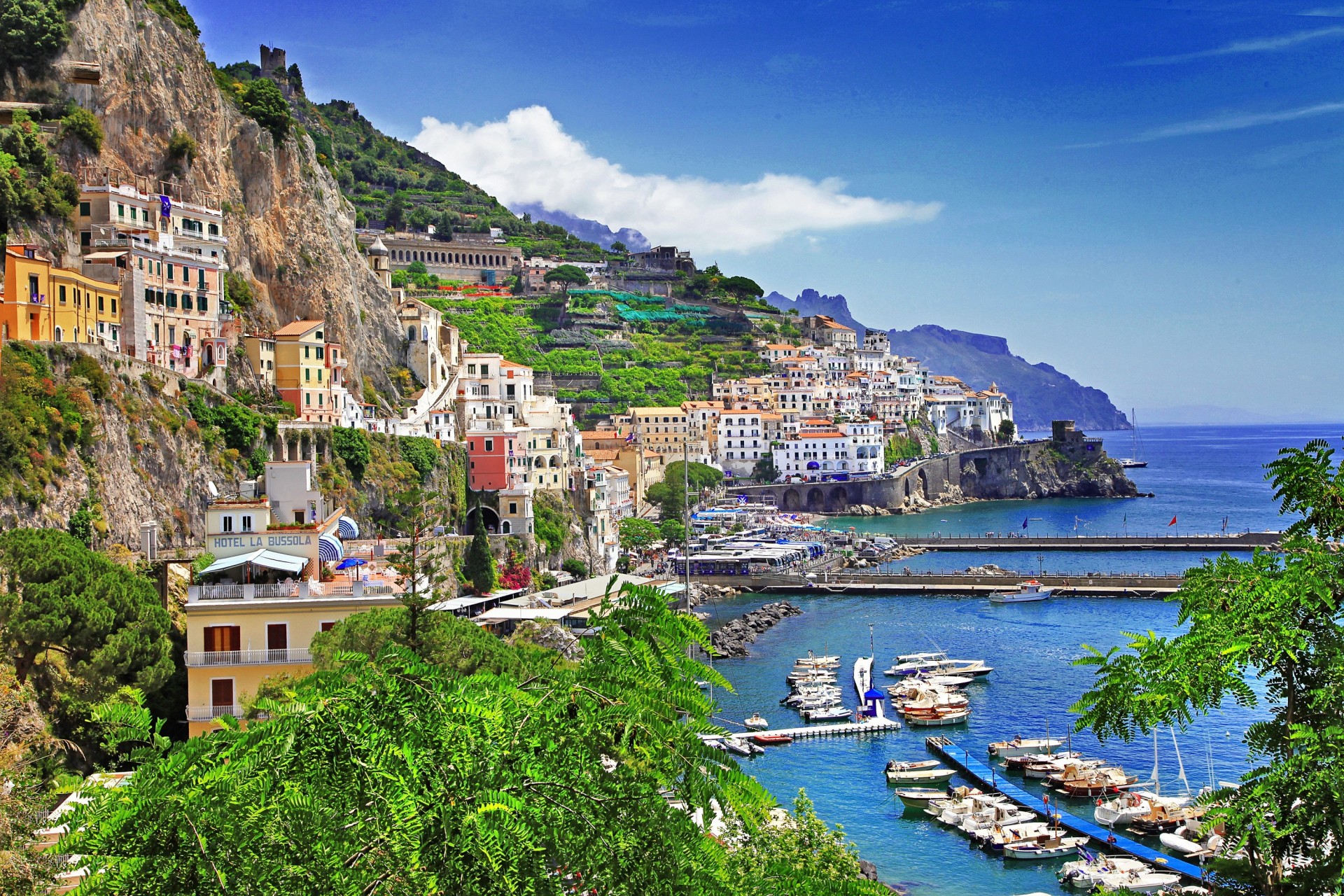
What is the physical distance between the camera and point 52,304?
86.4 ft

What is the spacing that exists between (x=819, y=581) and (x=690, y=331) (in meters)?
54.7

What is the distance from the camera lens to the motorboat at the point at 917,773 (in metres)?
25.4

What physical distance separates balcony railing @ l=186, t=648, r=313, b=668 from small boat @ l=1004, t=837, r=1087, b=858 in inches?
528

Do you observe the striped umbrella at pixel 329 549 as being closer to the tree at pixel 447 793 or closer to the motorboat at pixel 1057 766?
the motorboat at pixel 1057 766

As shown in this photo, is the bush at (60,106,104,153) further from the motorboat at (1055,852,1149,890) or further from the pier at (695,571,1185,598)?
the motorboat at (1055,852,1149,890)

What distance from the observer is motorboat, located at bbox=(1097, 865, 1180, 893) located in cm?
1916

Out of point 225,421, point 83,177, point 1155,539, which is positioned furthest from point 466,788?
point 1155,539

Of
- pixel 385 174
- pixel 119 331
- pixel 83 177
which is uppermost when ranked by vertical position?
pixel 385 174

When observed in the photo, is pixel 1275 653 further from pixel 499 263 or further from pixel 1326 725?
pixel 499 263

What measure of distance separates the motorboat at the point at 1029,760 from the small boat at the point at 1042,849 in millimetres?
4055

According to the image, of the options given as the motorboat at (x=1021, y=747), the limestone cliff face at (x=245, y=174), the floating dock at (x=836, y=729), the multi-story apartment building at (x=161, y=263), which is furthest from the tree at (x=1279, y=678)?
the limestone cliff face at (x=245, y=174)

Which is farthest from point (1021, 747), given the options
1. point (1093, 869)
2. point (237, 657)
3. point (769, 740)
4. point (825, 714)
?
point (237, 657)

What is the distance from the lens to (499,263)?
10156cm

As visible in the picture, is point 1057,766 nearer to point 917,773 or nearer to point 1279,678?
point 917,773
